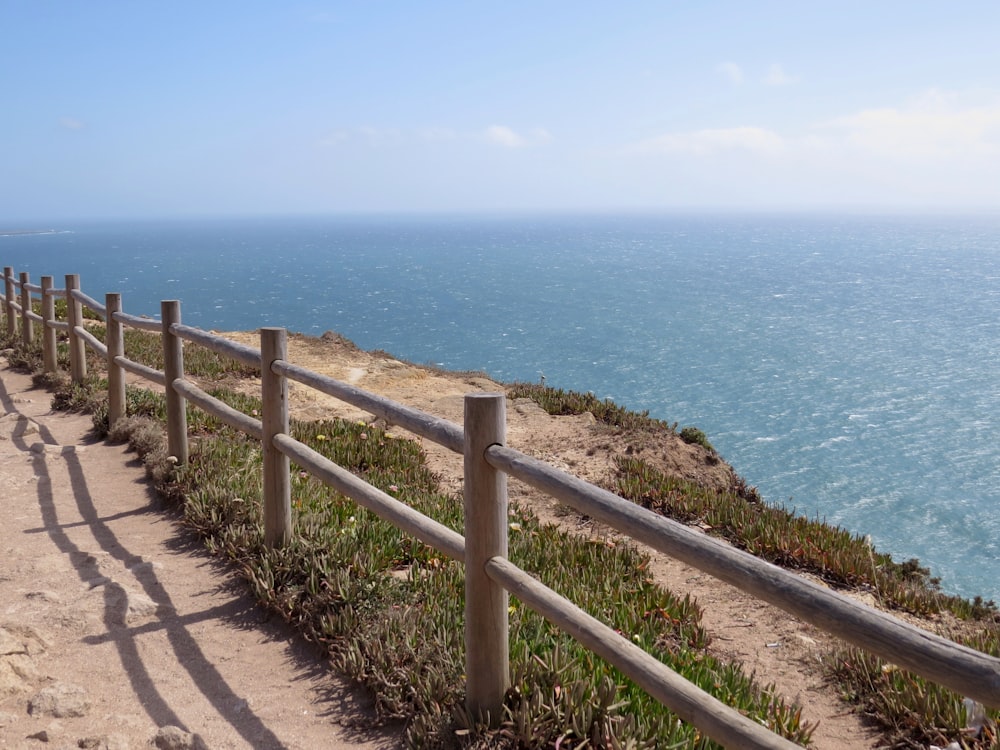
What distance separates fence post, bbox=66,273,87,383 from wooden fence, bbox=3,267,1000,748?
5763 mm

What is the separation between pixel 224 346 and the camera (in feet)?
21.0

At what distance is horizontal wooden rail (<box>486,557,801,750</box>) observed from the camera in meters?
2.57

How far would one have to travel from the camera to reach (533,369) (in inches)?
1999

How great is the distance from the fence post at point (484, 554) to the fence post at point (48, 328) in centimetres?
1058

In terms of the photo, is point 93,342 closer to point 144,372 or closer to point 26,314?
point 144,372

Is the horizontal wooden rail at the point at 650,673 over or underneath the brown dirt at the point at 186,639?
over

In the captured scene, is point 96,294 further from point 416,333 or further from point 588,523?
point 588,523

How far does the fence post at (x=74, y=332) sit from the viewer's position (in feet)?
35.7

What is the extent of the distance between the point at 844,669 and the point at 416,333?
205 feet

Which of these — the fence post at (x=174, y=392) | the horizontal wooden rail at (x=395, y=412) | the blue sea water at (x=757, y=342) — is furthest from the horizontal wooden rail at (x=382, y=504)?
the blue sea water at (x=757, y=342)

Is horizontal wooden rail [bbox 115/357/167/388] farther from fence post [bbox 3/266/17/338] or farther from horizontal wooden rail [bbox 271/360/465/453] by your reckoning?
fence post [bbox 3/266/17/338]

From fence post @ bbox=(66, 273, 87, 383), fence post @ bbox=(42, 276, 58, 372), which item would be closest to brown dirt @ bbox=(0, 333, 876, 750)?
fence post @ bbox=(66, 273, 87, 383)

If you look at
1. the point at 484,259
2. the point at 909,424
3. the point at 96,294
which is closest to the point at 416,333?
the point at 909,424

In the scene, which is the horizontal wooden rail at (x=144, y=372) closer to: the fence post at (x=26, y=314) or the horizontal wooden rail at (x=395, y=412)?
the horizontal wooden rail at (x=395, y=412)
